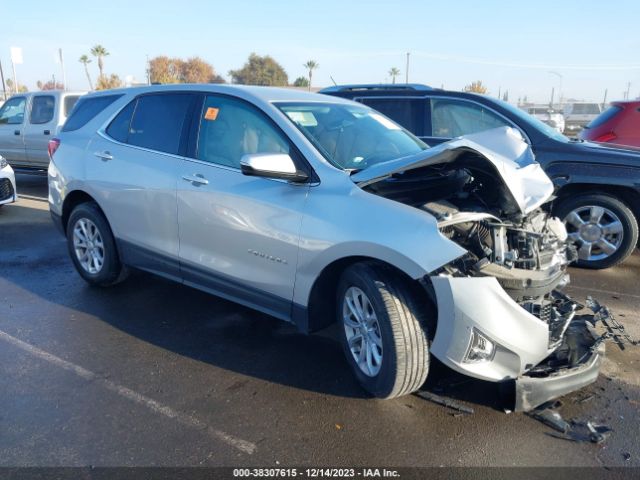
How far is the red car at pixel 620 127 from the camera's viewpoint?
7848 millimetres

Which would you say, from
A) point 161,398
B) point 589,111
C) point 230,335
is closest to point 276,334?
point 230,335

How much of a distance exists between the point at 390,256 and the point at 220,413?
4.44 feet

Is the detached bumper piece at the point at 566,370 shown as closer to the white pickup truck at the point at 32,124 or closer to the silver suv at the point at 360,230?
the silver suv at the point at 360,230

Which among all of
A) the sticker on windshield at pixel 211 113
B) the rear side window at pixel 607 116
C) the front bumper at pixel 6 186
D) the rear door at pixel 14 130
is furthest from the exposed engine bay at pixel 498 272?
the rear door at pixel 14 130

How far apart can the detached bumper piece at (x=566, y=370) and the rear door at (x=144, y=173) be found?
2748 mm

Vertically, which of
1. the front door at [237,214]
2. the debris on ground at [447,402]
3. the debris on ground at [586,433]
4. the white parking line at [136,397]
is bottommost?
the white parking line at [136,397]

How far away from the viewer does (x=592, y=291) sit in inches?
210

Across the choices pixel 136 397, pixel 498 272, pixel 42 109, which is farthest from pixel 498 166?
pixel 42 109

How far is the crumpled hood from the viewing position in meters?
3.17

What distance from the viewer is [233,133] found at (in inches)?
160

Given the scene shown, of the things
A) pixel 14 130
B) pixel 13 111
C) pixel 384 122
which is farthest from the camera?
pixel 13 111

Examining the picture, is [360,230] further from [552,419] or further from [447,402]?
[552,419]

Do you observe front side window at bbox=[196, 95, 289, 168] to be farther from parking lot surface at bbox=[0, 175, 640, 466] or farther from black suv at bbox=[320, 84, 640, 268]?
black suv at bbox=[320, 84, 640, 268]

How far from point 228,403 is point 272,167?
1.46m
